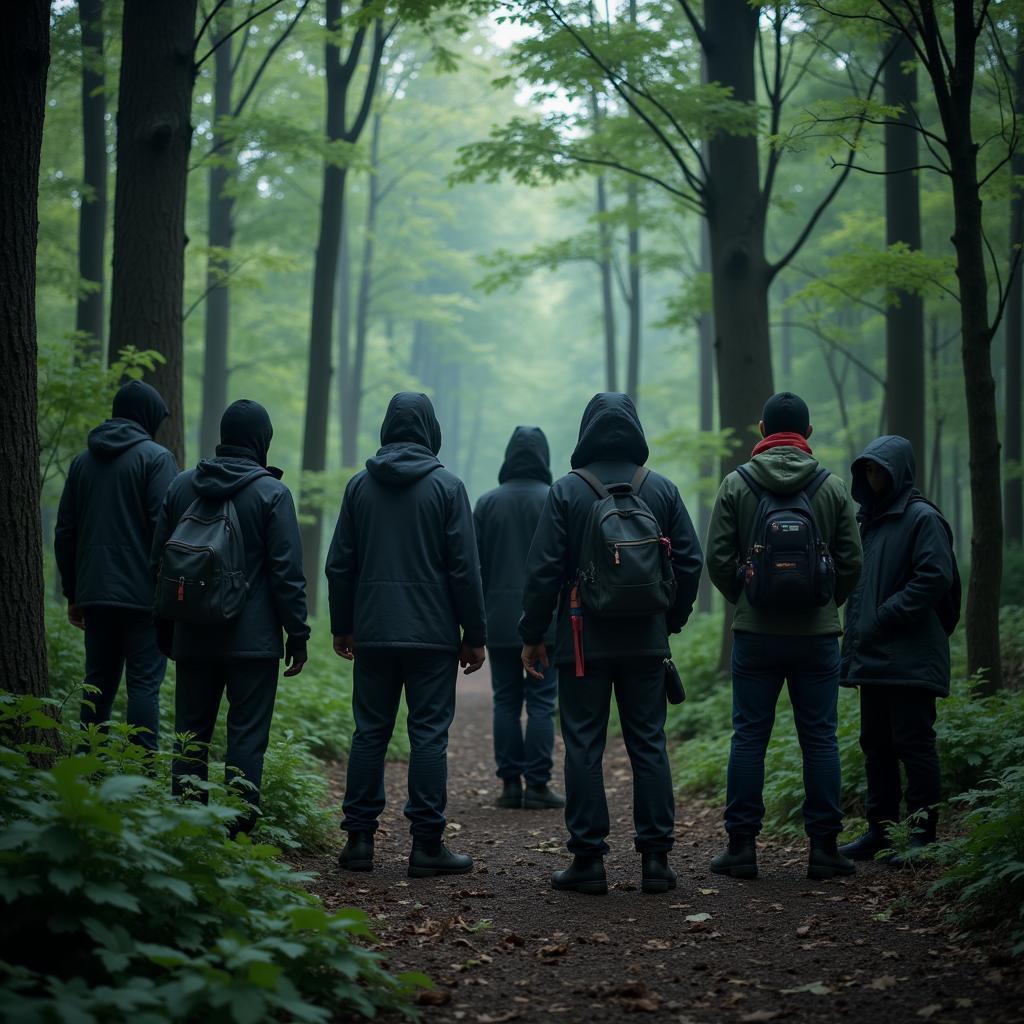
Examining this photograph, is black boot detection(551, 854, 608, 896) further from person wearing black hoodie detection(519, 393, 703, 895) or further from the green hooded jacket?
the green hooded jacket

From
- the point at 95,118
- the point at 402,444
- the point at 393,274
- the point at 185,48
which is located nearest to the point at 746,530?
the point at 402,444

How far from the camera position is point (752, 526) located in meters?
5.28

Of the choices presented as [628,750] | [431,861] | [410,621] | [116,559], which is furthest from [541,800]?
[116,559]

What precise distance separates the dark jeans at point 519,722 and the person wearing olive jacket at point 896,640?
2634 mm

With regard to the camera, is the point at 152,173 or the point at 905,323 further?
the point at 905,323

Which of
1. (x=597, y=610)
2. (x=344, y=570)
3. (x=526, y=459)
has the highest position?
(x=526, y=459)

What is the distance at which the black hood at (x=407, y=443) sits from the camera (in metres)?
5.48

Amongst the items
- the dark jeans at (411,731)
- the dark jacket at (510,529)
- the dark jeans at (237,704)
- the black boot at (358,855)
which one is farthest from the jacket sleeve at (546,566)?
the dark jacket at (510,529)

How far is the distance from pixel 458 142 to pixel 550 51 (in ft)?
72.7

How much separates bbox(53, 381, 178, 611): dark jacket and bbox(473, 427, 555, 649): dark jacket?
2.54 meters

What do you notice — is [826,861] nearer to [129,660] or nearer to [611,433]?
[611,433]

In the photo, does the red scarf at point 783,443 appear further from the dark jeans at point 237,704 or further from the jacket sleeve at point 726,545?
the dark jeans at point 237,704

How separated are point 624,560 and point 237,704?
213 cm

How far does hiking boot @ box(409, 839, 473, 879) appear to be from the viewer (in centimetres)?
539
